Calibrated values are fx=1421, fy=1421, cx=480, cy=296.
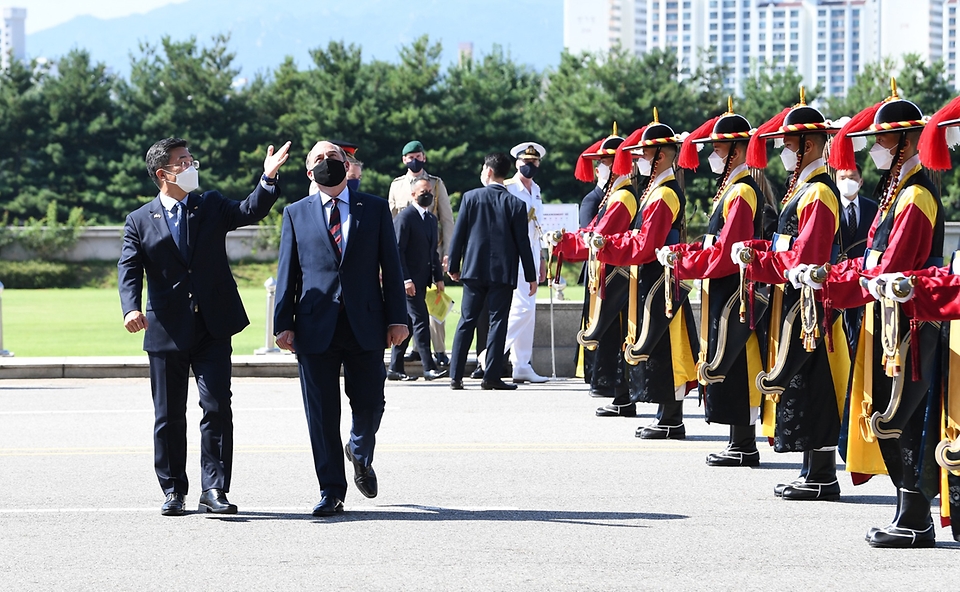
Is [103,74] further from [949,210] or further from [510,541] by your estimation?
[510,541]

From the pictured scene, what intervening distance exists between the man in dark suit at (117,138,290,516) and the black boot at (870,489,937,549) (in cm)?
Answer: 318

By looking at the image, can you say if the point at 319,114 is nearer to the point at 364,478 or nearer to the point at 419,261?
the point at 419,261

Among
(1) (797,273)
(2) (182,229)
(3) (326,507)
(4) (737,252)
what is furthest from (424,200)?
(1) (797,273)

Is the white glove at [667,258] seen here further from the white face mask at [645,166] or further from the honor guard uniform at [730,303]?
the white face mask at [645,166]

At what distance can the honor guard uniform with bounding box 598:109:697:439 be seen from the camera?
947 centimetres

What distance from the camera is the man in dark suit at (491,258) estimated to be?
41.0 feet

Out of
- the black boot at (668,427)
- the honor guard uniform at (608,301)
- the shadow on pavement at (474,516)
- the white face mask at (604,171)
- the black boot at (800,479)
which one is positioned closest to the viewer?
the shadow on pavement at (474,516)

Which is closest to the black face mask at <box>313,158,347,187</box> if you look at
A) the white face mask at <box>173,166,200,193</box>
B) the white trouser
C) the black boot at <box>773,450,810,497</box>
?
the white face mask at <box>173,166,200,193</box>

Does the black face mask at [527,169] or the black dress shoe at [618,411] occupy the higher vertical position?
the black face mask at [527,169]

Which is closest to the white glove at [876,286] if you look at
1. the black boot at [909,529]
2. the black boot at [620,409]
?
the black boot at [909,529]

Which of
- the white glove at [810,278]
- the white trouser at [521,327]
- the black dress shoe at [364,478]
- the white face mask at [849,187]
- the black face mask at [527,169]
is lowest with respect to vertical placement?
the black dress shoe at [364,478]

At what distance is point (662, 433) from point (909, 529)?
3.57m

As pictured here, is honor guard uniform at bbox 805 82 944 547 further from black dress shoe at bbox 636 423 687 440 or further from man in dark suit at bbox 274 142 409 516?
black dress shoe at bbox 636 423 687 440

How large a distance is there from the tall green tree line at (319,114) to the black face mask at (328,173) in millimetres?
36310
